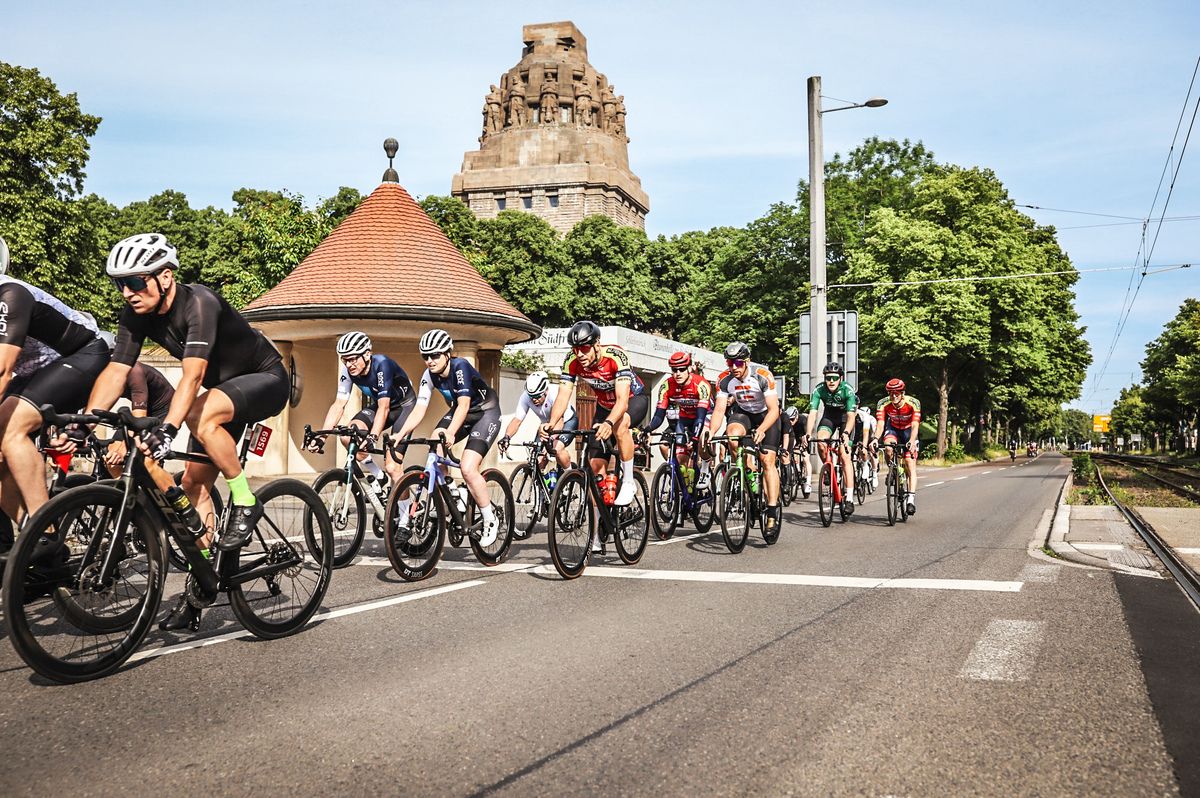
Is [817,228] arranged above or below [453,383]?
above

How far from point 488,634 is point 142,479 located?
79.4 inches

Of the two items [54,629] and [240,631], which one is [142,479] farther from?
[240,631]

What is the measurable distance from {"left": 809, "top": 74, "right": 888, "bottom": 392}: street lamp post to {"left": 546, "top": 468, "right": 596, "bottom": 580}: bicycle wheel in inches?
601

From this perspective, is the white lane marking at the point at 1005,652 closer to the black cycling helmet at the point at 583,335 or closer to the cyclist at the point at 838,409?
the black cycling helmet at the point at 583,335

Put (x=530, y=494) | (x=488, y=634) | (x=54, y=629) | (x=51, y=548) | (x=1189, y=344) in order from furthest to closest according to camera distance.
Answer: (x=1189, y=344) < (x=530, y=494) < (x=488, y=634) < (x=54, y=629) < (x=51, y=548)

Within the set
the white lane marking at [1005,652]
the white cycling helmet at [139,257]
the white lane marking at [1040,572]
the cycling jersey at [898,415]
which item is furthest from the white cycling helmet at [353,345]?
the cycling jersey at [898,415]

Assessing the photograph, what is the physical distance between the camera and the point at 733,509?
9.50 meters

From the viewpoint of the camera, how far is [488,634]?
5656 mm

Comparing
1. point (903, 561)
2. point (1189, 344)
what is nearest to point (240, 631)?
point (903, 561)

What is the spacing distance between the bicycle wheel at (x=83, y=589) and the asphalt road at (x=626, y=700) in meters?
0.15

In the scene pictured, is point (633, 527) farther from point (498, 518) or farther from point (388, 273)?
point (388, 273)

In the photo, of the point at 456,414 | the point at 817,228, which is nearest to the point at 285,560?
the point at 456,414

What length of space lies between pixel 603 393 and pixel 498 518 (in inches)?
54.4

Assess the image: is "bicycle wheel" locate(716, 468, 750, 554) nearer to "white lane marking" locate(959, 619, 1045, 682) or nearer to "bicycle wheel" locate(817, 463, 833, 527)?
"bicycle wheel" locate(817, 463, 833, 527)
